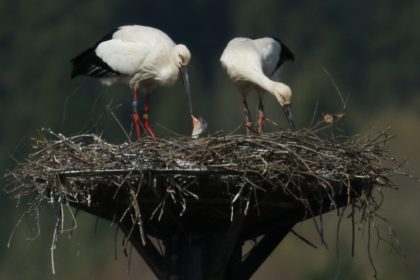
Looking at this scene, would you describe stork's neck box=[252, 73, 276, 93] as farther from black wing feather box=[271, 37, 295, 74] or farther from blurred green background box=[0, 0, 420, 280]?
blurred green background box=[0, 0, 420, 280]

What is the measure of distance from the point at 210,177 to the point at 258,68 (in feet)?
8.43

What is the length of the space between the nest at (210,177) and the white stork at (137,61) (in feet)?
5.74

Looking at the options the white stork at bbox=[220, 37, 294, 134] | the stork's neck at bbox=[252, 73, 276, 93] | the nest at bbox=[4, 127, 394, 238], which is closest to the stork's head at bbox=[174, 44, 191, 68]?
the white stork at bbox=[220, 37, 294, 134]

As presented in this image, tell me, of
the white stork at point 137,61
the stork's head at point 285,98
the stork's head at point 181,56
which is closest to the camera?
the stork's head at point 285,98

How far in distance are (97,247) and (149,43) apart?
61.5ft

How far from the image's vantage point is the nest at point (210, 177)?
36.7 ft

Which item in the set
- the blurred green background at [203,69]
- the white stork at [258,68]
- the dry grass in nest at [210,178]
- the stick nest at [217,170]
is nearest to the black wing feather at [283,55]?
the white stork at [258,68]

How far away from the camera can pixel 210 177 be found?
11164 mm

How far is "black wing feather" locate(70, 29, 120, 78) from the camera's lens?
1416 centimetres

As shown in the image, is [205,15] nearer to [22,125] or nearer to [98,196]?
[22,125]

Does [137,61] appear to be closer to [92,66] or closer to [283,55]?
[92,66]

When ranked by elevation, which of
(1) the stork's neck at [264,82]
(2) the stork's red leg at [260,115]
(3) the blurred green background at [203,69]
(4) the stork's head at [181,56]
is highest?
(4) the stork's head at [181,56]

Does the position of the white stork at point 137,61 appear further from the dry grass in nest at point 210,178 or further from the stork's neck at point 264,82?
the dry grass in nest at point 210,178

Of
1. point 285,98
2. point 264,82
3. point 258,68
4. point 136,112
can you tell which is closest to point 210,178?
point 285,98
